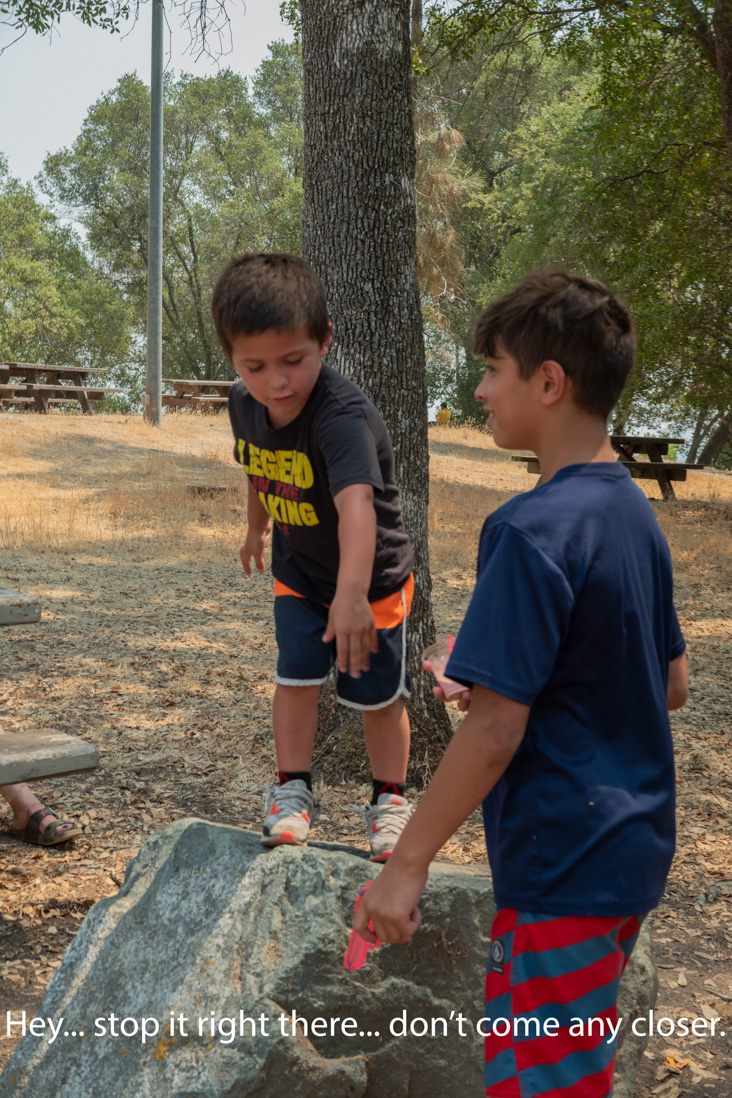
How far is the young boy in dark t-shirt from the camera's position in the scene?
2.24 meters

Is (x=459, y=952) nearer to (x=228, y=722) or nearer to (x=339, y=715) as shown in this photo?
(x=339, y=715)

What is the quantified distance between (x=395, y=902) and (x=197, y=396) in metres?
22.2

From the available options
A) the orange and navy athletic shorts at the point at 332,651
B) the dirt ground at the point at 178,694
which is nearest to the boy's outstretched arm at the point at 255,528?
the orange and navy athletic shorts at the point at 332,651

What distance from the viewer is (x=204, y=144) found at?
36906 mm

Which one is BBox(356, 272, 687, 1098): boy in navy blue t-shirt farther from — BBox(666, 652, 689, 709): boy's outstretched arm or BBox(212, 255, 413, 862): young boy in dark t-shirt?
BBox(212, 255, 413, 862): young boy in dark t-shirt

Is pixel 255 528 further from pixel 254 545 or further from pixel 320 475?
pixel 320 475

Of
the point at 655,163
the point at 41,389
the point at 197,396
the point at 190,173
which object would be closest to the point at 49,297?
the point at 190,173

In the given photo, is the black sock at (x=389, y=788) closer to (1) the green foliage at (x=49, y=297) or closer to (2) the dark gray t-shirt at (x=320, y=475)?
(2) the dark gray t-shirt at (x=320, y=475)

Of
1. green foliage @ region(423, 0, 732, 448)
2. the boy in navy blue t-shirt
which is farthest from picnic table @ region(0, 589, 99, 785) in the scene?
green foliage @ region(423, 0, 732, 448)

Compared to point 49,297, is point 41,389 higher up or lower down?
lower down

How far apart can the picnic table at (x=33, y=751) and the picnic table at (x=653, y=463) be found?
12.4 m

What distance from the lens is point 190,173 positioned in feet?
116

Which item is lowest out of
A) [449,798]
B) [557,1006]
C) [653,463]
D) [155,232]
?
[653,463]

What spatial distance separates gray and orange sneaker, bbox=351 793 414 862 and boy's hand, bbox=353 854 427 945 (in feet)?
3.38
